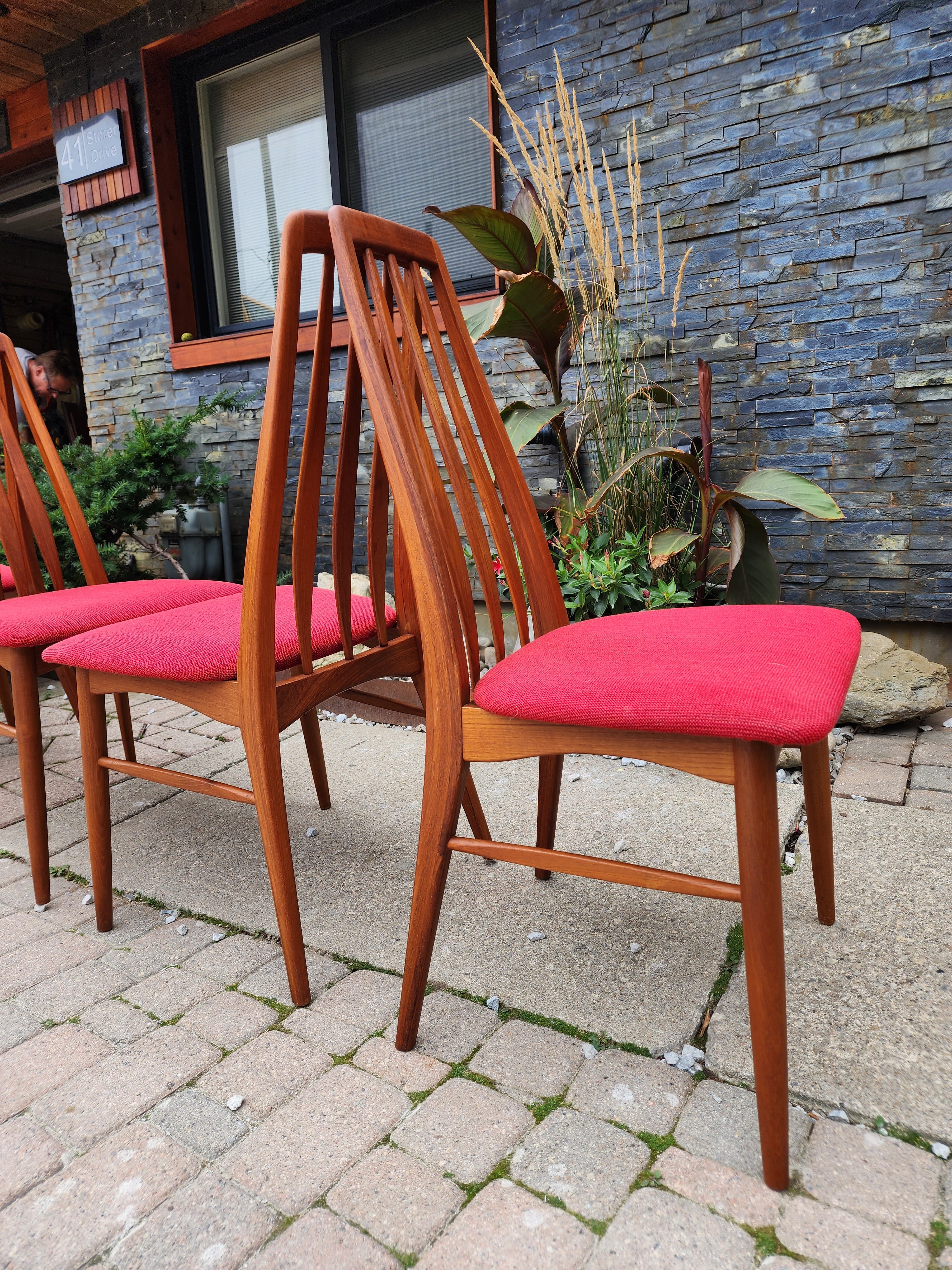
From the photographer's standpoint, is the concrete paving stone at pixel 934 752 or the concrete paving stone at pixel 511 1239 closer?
the concrete paving stone at pixel 511 1239

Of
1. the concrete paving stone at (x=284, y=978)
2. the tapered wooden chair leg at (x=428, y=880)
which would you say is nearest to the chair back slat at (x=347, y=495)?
the tapered wooden chair leg at (x=428, y=880)

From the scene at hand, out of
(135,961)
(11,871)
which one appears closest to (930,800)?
(135,961)

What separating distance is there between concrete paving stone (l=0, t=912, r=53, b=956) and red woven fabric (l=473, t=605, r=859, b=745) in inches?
39.3

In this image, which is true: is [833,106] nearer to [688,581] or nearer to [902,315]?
[902,315]

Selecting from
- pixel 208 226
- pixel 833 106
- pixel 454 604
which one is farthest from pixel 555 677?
pixel 208 226

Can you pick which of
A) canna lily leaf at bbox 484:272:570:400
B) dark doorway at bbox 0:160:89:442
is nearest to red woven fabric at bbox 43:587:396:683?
canna lily leaf at bbox 484:272:570:400

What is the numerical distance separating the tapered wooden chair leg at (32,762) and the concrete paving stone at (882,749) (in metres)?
1.85

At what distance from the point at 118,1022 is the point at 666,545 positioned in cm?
176

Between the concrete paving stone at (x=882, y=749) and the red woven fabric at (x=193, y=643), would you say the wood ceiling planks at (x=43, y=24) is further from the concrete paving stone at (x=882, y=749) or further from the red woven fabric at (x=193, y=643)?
the concrete paving stone at (x=882, y=749)

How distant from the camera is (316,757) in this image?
1809 millimetres

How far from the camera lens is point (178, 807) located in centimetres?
195

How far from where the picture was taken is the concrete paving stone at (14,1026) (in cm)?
114

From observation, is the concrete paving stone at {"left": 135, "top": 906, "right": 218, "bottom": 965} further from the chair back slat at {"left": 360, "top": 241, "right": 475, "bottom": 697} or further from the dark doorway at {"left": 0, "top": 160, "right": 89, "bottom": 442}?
the dark doorway at {"left": 0, "top": 160, "right": 89, "bottom": 442}

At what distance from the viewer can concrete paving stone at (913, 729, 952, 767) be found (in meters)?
1.95
